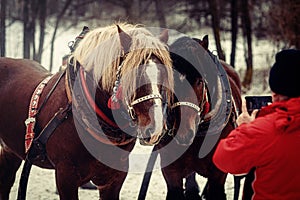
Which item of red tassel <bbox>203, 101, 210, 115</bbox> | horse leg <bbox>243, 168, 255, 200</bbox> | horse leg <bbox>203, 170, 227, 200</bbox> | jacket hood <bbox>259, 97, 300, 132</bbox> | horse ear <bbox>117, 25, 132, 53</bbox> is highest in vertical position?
horse ear <bbox>117, 25, 132, 53</bbox>

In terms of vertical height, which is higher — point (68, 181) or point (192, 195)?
point (68, 181)

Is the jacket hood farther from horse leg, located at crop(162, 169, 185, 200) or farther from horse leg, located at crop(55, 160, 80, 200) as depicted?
horse leg, located at crop(162, 169, 185, 200)

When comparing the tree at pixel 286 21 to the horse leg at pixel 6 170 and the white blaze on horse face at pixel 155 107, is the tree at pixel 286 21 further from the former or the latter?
the white blaze on horse face at pixel 155 107

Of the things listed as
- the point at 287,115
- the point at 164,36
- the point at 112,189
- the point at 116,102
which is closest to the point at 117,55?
the point at 116,102

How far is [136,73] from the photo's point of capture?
8.75 ft

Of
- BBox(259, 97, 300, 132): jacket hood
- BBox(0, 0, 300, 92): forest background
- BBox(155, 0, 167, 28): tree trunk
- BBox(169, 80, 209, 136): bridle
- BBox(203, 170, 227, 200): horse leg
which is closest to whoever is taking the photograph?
BBox(259, 97, 300, 132): jacket hood

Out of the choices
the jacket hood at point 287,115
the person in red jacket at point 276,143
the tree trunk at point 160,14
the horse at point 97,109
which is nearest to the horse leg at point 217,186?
the horse at point 97,109

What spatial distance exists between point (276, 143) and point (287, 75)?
0.27 meters

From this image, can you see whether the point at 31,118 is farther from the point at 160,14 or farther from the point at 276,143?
the point at 160,14

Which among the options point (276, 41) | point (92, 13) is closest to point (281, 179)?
point (276, 41)

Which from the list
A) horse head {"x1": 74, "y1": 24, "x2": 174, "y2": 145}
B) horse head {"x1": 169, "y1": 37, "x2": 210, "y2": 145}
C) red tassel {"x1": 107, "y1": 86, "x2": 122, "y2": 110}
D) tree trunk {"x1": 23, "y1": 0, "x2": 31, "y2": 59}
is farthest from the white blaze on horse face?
tree trunk {"x1": 23, "y1": 0, "x2": 31, "y2": 59}

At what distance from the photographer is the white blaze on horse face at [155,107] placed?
2.57 metres

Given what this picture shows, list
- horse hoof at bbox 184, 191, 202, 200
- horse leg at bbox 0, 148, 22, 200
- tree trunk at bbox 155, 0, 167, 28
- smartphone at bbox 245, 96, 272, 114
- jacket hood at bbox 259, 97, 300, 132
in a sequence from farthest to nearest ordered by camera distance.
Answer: tree trunk at bbox 155, 0, 167, 28, horse leg at bbox 0, 148, 22, 200, horse hoof at bbox 184, 191, 202, 200, smartphone at bbox 245, 96, 272, 114, jacket hood at bbox 259, 97, 300, 132

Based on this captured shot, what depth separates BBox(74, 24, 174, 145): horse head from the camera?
2.60 metres
